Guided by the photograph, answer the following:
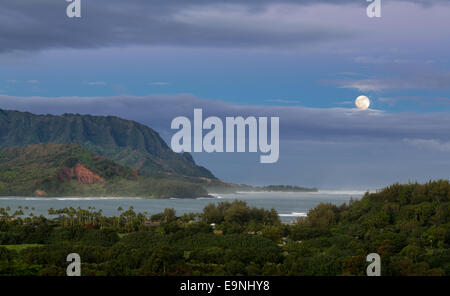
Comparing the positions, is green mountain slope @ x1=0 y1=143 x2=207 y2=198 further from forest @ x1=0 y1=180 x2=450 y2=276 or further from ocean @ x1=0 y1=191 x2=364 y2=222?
forest @ x1=0 y1=180 x2=450 y2=276

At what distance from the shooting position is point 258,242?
4912 centimetres

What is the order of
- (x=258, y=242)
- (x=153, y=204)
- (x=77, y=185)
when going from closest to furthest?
(x=258, y=242) → (x=153, y=204) → (x=77, y=185)

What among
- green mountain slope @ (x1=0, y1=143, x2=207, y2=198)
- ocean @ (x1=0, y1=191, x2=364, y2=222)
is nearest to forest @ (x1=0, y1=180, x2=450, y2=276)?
ocean @ (x1=0, y1=191, x2=364, y2=222)

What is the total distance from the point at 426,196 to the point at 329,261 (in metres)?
25.3

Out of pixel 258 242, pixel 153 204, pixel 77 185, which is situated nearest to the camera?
pixel 258 242

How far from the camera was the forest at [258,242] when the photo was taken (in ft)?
122

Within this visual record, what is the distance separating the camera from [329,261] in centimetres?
3797

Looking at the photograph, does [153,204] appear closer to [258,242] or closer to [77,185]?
[77,185]

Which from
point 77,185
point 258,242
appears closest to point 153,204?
point 77,185

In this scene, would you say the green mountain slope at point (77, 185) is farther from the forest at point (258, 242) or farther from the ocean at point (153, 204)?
the forest at point (258, 242)

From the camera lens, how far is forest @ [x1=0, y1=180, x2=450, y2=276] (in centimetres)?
3706

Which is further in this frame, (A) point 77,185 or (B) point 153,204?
(A) point 77,185
